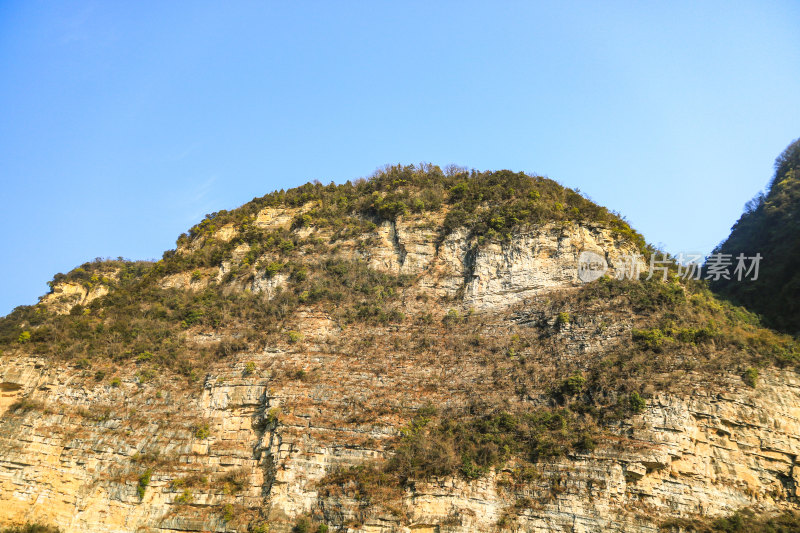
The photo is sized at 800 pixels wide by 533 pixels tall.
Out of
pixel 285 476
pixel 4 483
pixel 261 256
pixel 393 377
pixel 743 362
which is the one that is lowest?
pixel 4 483

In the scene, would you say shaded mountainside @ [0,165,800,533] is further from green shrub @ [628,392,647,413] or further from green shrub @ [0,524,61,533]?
green shrub @ [0,524,61,533]

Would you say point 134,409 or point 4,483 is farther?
point 134,409

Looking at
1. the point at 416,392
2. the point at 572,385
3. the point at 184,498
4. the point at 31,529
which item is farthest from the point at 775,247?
the point at 31,529

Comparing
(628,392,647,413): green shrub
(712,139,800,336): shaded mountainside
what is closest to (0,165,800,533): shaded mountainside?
(628,392,647,413): green shrub

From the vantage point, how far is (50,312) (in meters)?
35.0

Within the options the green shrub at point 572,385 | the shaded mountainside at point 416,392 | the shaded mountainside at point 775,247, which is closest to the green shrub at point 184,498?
the shaded mountainside at point 416,392

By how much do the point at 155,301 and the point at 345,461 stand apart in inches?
640

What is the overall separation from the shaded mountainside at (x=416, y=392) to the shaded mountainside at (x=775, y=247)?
2.35 meters

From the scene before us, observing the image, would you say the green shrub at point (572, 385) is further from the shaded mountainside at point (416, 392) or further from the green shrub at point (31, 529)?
the green shrub at point (31, 529)

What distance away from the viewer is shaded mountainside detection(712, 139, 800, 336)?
1188 inches

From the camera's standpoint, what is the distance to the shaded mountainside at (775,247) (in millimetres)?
30172

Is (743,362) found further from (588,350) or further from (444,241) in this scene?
(444,241)

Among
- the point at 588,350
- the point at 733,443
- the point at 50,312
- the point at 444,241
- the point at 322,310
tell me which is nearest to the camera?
the point at 733,443

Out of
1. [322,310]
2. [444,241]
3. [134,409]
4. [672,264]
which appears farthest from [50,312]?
[672,264]
